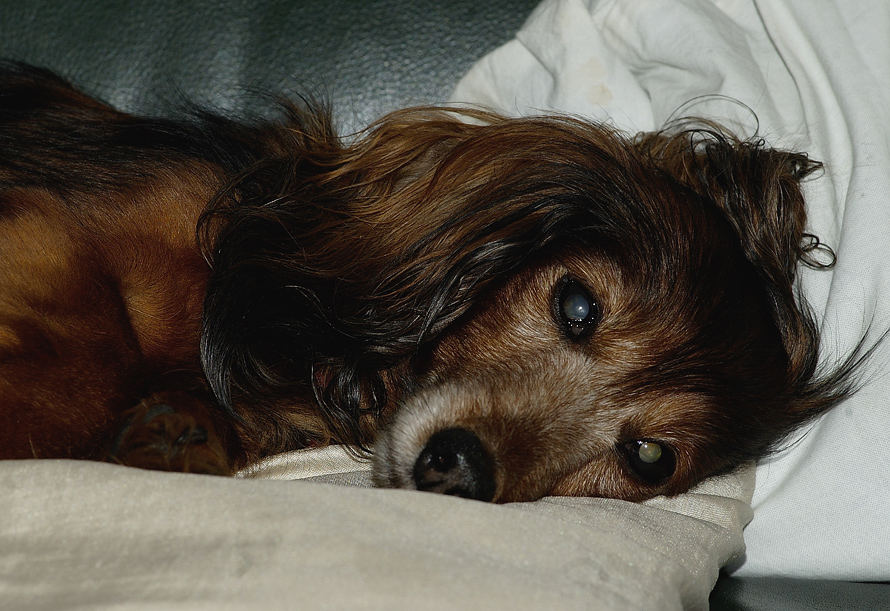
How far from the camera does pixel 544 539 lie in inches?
53.6

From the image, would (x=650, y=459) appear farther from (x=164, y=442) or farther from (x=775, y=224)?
(x=164, y=442)

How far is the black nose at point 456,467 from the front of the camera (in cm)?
169

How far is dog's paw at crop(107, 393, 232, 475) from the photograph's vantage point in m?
1.74

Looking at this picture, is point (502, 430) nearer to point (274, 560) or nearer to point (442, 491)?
point (442, 491)

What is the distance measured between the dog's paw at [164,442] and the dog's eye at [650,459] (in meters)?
1.01

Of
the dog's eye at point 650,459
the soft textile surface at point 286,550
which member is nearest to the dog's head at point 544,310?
the dog's eye at point 650,459

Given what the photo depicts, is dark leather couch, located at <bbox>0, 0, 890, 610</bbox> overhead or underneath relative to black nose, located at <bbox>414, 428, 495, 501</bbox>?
overhead

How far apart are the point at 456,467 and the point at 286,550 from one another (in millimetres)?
542

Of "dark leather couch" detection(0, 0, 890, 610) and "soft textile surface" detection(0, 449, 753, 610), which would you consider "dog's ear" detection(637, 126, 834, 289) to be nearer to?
"dark leather couch" detection(0, 0, 890, 610)

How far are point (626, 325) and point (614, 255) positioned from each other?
0.17 meters

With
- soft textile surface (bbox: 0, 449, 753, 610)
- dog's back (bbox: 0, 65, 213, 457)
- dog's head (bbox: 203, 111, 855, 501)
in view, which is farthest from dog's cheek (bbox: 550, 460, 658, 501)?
dog's back (bbox: 0, 65, 213, 457)

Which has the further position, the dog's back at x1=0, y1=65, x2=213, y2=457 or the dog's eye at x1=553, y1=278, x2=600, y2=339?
the dog's eye at x1=553, y1=278, x2=600, y2=339

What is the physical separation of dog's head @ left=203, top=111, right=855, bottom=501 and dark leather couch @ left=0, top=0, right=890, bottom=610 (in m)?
0.65

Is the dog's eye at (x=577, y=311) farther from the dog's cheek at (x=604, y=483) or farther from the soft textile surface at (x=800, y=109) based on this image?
the soft textile surface at (x=800, y=109)
